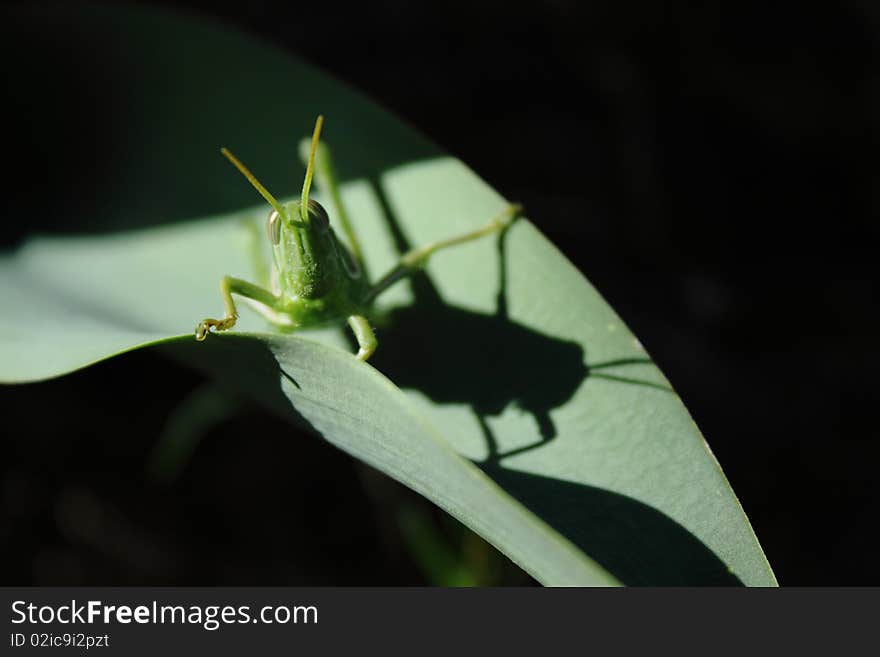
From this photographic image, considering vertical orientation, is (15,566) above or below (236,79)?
below

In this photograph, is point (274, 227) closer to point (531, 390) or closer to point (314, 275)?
point (314, 275)

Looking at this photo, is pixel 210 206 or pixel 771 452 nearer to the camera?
pixel 210 206

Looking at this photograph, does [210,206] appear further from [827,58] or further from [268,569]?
[827,58]

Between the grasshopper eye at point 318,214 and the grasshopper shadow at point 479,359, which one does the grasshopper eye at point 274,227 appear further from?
the grasshopper shadow at point 479,359

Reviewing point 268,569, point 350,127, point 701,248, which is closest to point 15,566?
point 268,569

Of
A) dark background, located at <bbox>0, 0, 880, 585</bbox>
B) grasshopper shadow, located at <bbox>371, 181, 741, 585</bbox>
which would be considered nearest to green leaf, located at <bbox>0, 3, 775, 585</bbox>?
grasshopper shadow, located at <bbox>371, 181, 741, 585</bbox>
